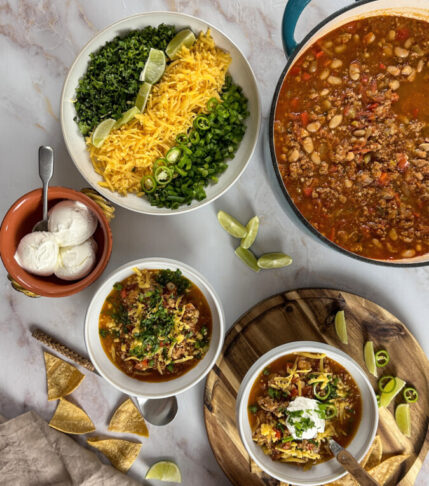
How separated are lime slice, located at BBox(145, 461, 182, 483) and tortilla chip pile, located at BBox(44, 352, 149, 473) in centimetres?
11

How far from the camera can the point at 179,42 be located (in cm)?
203

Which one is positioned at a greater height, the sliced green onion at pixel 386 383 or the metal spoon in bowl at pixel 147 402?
the sliced green onion at pixel 386 383

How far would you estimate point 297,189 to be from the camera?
2010mm

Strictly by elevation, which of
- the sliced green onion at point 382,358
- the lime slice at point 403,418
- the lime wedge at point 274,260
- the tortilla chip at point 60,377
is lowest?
the tortilla chip at point 60,377

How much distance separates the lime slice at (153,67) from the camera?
2.02m

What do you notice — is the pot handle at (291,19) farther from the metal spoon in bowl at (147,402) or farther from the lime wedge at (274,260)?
the metal spoon in bowl at (147,402)

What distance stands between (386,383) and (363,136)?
1159mm

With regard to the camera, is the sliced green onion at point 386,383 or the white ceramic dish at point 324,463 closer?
the white ceramic dish at point 324,463

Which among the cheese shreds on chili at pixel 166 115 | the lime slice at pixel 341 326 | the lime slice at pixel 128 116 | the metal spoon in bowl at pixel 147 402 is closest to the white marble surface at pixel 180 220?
the metal spoon in bowl at pixel 147 402

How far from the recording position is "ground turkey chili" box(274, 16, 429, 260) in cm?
194

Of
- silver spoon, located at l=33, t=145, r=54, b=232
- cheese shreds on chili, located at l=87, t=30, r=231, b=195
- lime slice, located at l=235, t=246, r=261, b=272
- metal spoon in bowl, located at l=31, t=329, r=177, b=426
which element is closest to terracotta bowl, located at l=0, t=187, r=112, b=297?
silver spoon, located at l=33, t=145, r=54, b=232

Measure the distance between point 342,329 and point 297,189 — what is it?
2.27 ft

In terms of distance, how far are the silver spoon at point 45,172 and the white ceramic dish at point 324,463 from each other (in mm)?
1088

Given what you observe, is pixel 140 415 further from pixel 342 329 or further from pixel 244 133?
pixel 244 133
